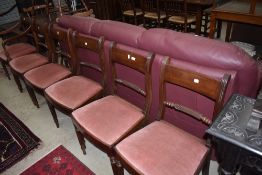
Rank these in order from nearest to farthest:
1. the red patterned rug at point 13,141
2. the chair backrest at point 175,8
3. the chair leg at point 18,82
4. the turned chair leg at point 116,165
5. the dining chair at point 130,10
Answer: the turned chair leg at point 116,165, the red patterned rug at point 13,141, the chair leg at point 18,82, the chair backrest at point 175,8, the dining chair at point 130,10

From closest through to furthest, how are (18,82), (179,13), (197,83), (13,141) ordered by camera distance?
(197,83) < (13,141) < (18,82) < (179,13)

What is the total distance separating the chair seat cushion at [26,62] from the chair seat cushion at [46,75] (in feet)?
0.49

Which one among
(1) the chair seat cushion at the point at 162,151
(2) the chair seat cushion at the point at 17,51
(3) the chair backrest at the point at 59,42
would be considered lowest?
(1) the chair seat cushion at the point at 162,151

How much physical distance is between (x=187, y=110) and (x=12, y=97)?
2.36 m

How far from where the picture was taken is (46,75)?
7.10ft

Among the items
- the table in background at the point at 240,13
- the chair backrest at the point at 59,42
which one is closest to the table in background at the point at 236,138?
the chair backrest at the point at 59,42

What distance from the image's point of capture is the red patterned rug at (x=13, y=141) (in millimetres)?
1883

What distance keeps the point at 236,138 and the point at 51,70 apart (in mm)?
1889

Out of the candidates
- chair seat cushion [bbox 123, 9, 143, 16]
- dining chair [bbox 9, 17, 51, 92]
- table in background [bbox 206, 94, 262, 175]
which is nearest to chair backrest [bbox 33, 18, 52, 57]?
dining chair [bbox 9, 17, 51, 92]

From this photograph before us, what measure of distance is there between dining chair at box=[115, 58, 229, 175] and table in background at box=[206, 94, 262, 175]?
0.45 feet

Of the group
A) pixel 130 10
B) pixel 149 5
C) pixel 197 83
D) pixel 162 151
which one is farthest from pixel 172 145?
pixel 130 10

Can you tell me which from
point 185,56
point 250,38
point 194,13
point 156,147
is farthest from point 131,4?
point 156,147

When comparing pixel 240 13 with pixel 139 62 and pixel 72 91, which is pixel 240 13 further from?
pixel 72 91

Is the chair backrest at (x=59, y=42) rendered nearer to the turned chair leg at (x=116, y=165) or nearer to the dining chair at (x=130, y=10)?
the turned chair leg at (x=116, y=165)
